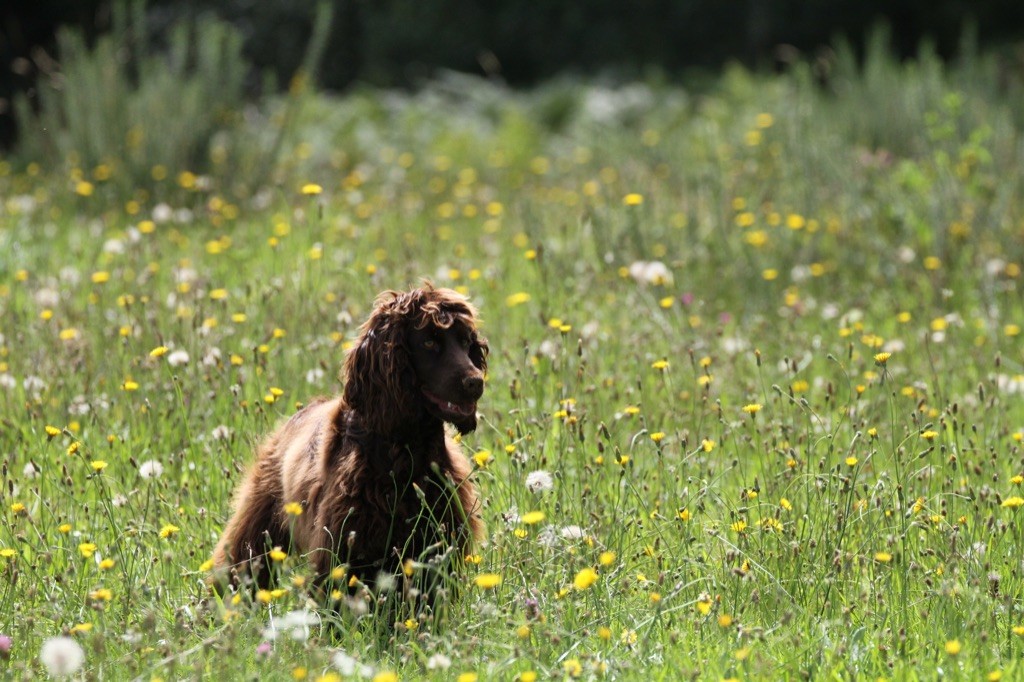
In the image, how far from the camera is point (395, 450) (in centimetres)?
345

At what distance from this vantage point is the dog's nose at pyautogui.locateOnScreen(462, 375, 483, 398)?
127 inches

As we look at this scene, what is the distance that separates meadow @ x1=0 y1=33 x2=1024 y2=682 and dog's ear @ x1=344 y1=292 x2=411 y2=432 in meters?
0.45

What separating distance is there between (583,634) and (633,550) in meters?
0.78

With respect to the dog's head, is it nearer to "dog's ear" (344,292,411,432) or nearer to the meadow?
"dog's ear" (344,292,411,432)

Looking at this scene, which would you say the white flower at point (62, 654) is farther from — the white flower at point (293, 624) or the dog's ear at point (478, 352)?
the dog's ear at point (478, 352)

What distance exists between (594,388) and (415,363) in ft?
4.05

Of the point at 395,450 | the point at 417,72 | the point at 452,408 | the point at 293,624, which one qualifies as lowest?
the point at 417,72

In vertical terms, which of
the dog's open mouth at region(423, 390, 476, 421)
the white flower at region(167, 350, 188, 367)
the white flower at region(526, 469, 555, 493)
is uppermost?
the dog's open mouth at region(423, 390, 476, 421)

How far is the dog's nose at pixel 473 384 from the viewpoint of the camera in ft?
10.6

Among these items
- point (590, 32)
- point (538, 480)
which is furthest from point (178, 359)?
point (590, 32)

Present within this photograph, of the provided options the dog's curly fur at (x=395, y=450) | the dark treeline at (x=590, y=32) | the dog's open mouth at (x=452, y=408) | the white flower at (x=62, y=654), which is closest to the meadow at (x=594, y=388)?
the white flower at (x=62, y=654)

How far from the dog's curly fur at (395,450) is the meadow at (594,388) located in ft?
0.50

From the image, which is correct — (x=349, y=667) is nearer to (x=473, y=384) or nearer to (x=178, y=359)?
(x=473, y=384)

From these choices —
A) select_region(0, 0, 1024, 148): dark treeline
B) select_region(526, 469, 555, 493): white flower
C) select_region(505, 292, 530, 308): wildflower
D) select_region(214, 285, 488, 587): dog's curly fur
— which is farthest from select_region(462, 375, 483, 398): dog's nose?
select_region(0, 0, 1024, 148): dark treeline
